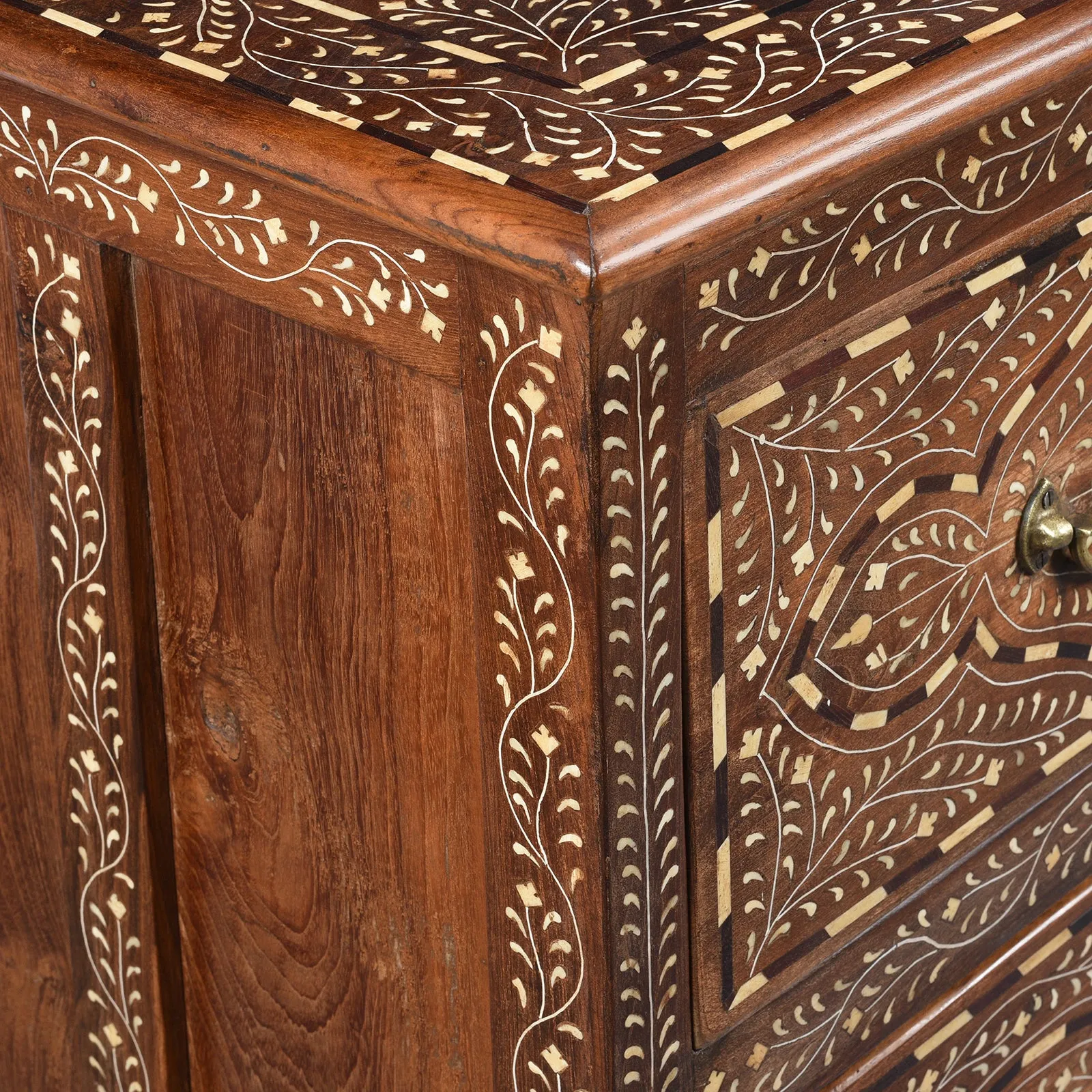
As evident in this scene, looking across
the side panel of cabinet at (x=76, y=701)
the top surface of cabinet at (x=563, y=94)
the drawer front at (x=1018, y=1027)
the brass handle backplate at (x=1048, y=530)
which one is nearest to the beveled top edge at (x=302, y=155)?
the top surface of cabinet at (x=563, y=94)

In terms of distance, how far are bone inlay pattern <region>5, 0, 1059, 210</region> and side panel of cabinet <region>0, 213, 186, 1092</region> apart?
139 millimetres

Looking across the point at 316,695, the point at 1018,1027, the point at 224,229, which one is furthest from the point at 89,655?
the point at 1018,1027

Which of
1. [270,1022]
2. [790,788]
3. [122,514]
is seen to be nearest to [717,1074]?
[790,788]

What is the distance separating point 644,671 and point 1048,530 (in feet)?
0.96

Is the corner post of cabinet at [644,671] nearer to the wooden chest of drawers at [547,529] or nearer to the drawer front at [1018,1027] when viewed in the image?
the wooden chest of drawers at [547,529]

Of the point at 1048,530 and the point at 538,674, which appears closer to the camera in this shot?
the point at 538,674

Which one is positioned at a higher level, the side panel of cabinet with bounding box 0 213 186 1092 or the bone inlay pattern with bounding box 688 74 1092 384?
the bone inlay pattern with bounding box 688 74 1092 384

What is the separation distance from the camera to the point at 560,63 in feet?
2.66

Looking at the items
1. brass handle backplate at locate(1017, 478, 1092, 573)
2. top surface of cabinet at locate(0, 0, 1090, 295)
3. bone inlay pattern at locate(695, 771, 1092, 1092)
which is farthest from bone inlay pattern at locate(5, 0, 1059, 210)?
bone inlay pattern at locate(695, 771, 1092, 1092)

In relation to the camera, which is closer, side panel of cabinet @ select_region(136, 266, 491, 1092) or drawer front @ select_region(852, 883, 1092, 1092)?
side panel of cabinet @ select_region(136, 266, 491, 1092)

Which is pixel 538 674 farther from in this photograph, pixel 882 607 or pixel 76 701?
pixel 76 701

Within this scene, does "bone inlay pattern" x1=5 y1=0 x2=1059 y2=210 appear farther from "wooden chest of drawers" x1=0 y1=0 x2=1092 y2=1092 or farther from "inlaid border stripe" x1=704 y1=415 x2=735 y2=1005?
"inlaid border stripe" x1=704 y1=415 x2=735 y2=1005

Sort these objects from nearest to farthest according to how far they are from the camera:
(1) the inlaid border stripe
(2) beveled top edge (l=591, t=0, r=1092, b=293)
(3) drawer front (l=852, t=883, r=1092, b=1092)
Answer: (2) beveled top edge (l=591, t=0, r=1092, b=293), (1) the inlaid border stripe, (3) drawer front (l=852, t=883, r=1092, b=1092)

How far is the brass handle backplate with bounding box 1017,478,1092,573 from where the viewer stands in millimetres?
978
